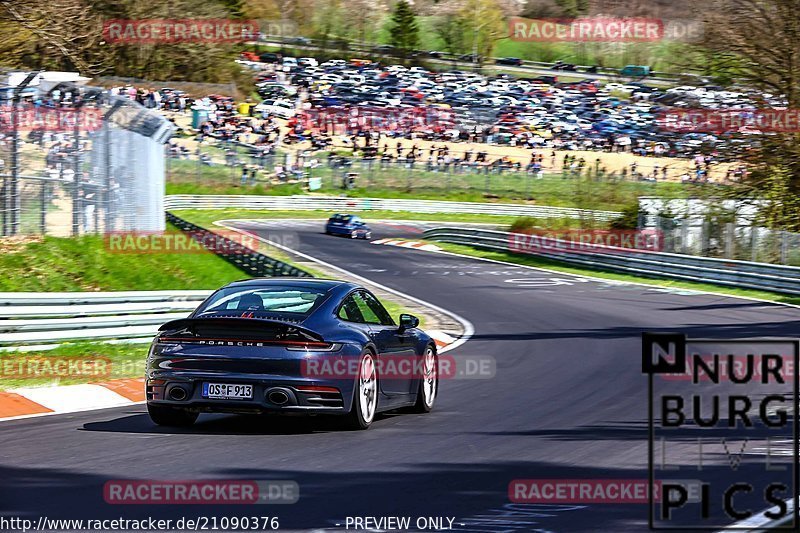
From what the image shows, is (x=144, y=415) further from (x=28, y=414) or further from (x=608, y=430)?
(x=608, y=430)

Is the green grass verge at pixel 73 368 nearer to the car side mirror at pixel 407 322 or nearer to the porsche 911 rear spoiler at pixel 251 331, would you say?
the porsche 911 rear spoiler at pixel 251 331

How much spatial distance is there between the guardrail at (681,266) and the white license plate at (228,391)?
78.3 ft

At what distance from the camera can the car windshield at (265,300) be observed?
10.0 meters

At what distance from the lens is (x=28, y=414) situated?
11070mm

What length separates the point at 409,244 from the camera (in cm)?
4747

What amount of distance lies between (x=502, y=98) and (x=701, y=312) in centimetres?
6569

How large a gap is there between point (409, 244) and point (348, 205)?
1725 cm

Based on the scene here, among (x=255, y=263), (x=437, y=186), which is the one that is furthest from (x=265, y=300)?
(x=437, y=186)

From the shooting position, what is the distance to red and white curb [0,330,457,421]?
11342 mm
